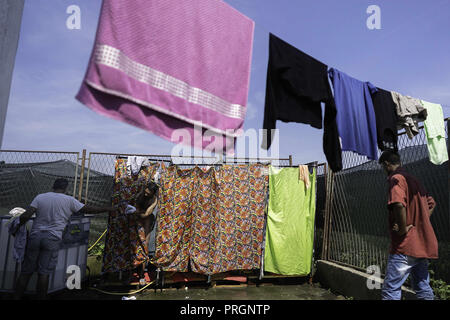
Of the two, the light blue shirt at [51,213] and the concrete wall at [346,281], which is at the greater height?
the light blue shirt at [51,213]

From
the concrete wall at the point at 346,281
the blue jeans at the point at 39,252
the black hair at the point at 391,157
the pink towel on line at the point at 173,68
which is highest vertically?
the pink towel on line at the point at 173,68

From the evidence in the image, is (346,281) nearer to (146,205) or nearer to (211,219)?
(211,219)

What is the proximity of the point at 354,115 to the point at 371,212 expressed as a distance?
2187 millimetres

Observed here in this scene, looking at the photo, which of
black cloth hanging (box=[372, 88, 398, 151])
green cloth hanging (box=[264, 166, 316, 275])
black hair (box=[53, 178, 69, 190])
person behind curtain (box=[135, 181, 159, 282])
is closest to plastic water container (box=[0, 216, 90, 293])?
black hair (box=[53, 178, 69, 190])

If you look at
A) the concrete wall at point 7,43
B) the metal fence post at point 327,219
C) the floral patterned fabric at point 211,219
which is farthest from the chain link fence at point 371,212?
the concrete wall at point 7,43

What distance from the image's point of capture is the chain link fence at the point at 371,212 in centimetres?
327

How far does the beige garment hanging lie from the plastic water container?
157 inches

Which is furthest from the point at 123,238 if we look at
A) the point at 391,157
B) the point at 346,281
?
the point at 391,157

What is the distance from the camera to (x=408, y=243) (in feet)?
8.13

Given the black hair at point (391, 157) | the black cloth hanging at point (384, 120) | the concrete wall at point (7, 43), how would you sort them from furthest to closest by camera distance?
the black cloth hanging at point (384, 120) → the black hair at point (391, 157) → the concrete wall at point (7, 43)

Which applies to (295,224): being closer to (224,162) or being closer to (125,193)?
(224,162)

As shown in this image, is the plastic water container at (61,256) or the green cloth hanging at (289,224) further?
the green cloth hanging at (289,224)

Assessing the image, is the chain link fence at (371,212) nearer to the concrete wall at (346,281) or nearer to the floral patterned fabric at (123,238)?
the concrete wall at (346,281)

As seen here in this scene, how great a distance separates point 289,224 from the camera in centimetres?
509
